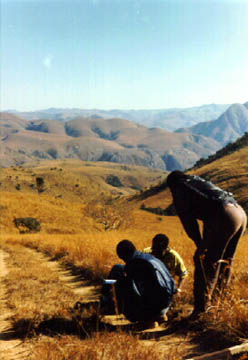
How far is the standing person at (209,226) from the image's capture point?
141 inches

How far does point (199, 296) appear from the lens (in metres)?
3.78

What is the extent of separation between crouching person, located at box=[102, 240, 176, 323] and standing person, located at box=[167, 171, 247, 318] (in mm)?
410

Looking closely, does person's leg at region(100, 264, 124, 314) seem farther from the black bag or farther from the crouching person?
the black bag

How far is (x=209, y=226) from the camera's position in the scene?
12.1ft

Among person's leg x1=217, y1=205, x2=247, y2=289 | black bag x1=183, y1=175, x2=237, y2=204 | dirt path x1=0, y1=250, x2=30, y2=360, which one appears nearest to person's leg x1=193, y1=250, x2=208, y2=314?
person's leg x1=217, y1=205, x2=247, y2=289

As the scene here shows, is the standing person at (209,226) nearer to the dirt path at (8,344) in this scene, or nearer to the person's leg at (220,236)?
the person's leg at (220,236)

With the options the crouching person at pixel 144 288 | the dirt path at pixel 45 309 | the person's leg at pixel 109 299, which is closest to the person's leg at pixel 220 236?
the crouching person at pixel 144 288

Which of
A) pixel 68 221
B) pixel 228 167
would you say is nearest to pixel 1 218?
pixel 68 221

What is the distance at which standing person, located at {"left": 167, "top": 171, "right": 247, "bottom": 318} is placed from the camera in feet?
11.8

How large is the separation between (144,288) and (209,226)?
3.69 ft

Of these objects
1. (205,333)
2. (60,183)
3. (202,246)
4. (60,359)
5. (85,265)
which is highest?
(202,246)

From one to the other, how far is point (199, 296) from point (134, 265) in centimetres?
86

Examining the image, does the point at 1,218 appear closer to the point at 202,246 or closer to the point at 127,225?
the point at 127,225

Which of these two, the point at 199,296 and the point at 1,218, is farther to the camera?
the point at 1,218
